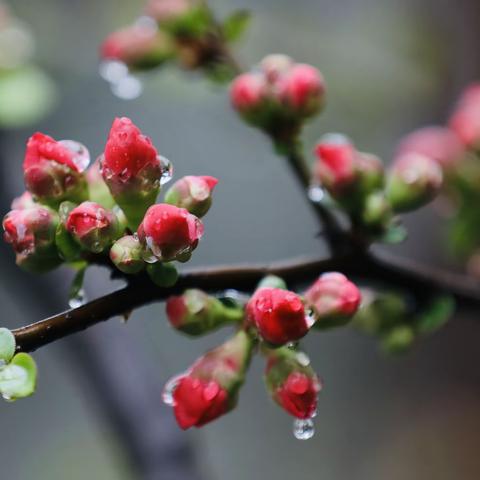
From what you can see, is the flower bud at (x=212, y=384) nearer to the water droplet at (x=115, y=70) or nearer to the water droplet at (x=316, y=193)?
the water droplet at (x=316, y=193)

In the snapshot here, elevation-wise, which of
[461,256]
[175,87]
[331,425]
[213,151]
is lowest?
[331,425]

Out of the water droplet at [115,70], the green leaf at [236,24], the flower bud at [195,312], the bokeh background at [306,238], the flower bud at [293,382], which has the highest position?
the green leaf at [236,24]

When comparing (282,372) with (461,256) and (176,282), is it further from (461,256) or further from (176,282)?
(461,256)

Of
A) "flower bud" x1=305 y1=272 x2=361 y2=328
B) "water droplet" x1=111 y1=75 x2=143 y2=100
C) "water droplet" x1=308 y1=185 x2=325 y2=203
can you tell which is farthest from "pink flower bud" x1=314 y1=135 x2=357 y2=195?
"water droplet" x1=111 y1=75 x2=143 y2=100

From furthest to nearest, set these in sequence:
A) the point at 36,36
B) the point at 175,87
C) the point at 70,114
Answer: the point at 70,114 < the point at 36,36 < the point at 175,87

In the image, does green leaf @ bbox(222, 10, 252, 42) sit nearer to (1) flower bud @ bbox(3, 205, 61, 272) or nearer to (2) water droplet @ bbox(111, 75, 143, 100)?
(2) water droplet @ bbox(111, 75, 143, 100)

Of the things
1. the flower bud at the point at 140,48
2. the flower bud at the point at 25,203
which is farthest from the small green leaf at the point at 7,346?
the flower bud at the point at 140,48

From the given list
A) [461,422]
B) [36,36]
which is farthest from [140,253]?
[461,422]
